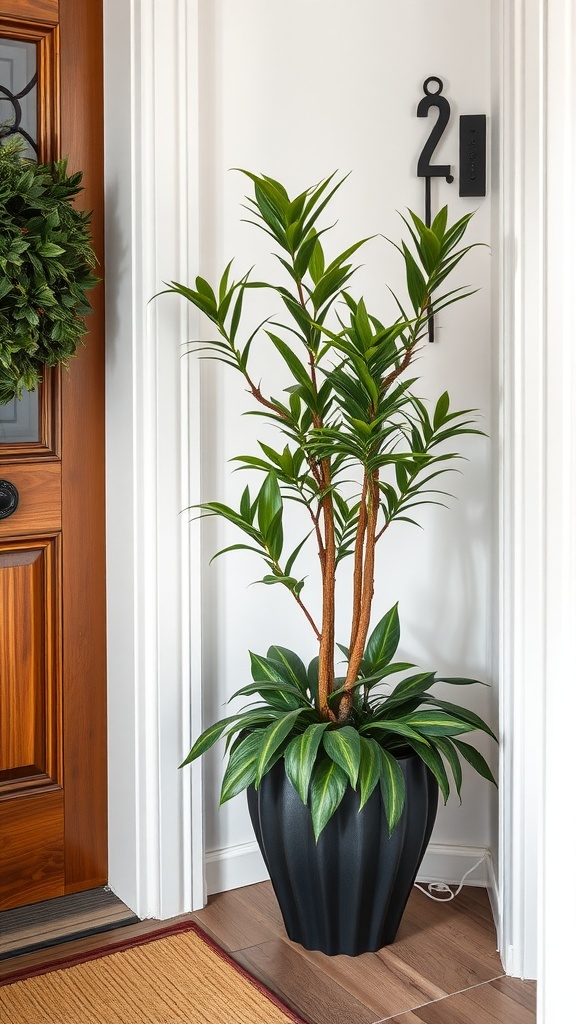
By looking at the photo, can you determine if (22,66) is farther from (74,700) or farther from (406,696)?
(406,696)

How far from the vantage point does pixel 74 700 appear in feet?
Answer: 7.27

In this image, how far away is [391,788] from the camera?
1758 millimetres

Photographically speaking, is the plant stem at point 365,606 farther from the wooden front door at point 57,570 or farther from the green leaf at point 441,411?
the wooden front door at point 57,570

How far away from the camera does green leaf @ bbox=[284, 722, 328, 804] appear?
5.64 ft

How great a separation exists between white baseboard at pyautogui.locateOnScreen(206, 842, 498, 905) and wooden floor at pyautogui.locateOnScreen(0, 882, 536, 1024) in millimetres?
43

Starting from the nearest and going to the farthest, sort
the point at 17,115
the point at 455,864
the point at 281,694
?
the point at 281,694 < the point at 17,115 < the point at 455,864

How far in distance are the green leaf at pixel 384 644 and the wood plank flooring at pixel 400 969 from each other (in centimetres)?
57

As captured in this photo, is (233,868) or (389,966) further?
(233,868)

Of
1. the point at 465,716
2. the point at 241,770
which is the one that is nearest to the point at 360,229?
the point at 465,716

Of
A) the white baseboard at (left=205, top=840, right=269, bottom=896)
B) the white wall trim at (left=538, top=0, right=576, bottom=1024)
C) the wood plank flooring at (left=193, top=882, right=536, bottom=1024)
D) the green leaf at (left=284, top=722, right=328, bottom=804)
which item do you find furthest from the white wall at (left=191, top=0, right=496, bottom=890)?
the white wall trim at (left=538, top=0, right=576, bottom=1024)

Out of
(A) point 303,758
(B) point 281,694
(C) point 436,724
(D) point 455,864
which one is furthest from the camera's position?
(D) point 455,864

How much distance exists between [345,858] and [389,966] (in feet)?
0.91

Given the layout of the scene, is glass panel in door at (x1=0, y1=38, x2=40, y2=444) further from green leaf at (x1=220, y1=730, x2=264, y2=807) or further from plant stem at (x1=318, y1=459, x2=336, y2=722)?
green leaf at (x1=220, y1=730, x2=264, y2=807)

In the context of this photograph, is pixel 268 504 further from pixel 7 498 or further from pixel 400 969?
pixel 400 969
